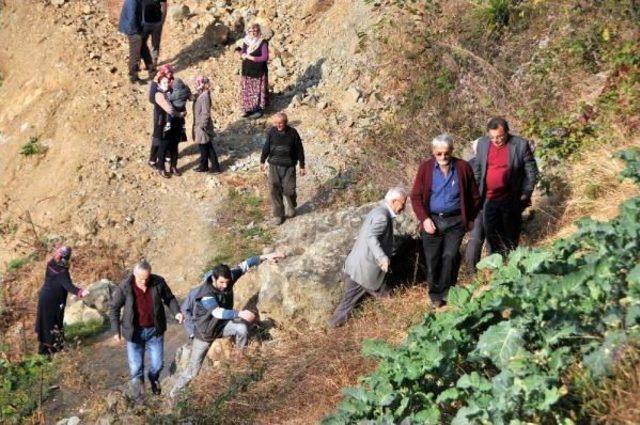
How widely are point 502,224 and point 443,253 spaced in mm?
820

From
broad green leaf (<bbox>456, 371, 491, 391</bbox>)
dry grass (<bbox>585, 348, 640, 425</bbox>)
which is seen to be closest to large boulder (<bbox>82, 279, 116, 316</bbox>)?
broad green leaf (<bbox>456, 371, 491, 391</bbox>)

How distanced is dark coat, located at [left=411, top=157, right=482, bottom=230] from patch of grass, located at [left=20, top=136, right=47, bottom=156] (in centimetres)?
948

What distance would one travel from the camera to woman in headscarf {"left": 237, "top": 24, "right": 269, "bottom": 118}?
1401 cm

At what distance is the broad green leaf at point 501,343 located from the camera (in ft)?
15.2

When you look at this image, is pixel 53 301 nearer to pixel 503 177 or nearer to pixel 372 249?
pixel 372 249

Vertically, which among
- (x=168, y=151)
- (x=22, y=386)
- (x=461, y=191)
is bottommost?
(x=22, y=386)

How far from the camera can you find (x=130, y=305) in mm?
8164

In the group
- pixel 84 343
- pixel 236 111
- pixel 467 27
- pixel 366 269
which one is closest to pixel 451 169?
pixel 366 269

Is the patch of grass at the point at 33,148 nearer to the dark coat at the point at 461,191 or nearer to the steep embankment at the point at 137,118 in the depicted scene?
the steep embankment at the point at 137,118

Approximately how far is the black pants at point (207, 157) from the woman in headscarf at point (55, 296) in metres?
3.79

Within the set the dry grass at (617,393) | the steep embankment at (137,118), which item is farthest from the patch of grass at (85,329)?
the dry grass at (617,393)

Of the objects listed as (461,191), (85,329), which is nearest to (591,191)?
(461,191)

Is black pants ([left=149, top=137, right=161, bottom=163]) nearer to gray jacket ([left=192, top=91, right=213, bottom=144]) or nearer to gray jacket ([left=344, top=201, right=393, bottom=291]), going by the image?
gray jacket ([left=192, top=91, right=213, bottom=144])

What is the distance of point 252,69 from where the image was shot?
1423cm
